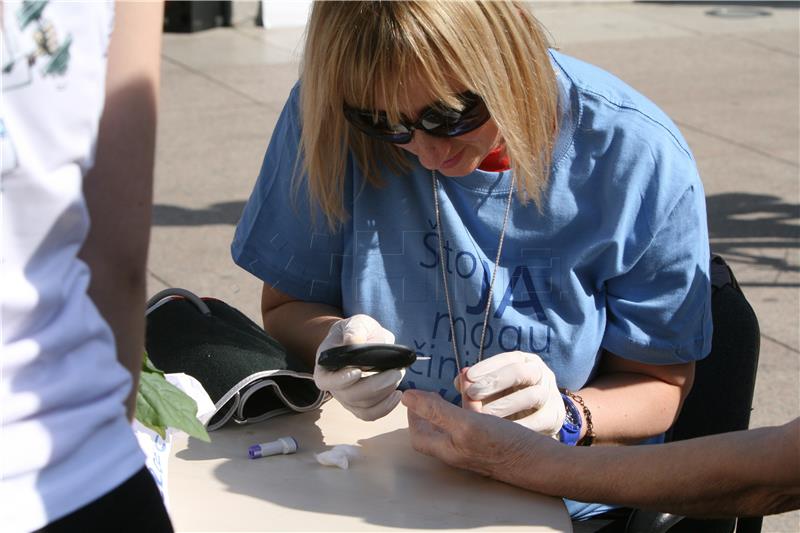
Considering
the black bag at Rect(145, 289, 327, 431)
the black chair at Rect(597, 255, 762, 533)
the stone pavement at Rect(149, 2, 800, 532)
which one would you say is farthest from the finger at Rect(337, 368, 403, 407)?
the stone pavement at Rect(149, 2, 800, 532)

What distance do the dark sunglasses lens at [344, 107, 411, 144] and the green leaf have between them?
582 mm

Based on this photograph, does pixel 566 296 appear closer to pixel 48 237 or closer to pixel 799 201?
pixel 48 237

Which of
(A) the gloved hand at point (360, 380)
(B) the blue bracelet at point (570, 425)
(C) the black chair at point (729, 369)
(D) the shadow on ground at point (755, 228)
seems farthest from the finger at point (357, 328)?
A: (D) the shadow on ground at point (755, 228)

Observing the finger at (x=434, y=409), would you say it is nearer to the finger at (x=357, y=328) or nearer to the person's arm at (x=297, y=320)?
the finger at (x=357, y=328)

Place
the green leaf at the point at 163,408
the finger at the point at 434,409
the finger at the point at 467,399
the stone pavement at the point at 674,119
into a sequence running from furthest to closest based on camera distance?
the stone pavement at the point at 674,119 < the finger at the point at 467,399 < the finger at the point at 434,409 < the green leaf at the point at 163,408

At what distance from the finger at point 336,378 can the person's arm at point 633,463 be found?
0.11 metres

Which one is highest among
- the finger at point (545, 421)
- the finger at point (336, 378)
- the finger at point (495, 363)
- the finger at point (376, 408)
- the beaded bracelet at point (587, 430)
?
the finger at point (495, 363)

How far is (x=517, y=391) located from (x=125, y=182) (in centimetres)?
86

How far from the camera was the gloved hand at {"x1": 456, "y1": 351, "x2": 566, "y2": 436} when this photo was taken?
5.76 feet

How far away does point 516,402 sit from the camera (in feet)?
5.75

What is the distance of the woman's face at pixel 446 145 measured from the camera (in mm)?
1830

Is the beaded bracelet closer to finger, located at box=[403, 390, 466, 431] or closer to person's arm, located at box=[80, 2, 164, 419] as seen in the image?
Answer: finger, located at box=[403, 390, 466, 431]

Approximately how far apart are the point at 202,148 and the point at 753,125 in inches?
126

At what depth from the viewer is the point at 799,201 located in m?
5.36
